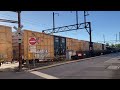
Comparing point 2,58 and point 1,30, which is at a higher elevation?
point 1,30

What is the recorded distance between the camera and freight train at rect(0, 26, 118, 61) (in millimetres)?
34156

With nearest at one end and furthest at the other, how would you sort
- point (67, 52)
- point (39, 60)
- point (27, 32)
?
point (27, 32) < point (39, 60) < point (67, 52)

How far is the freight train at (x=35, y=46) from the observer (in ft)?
112

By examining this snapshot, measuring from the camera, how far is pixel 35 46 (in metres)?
27.4

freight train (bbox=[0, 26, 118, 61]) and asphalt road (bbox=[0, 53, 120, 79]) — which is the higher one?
freight train (bbox=[0, 26, 118, 61])

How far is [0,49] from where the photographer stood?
33594 millimetres

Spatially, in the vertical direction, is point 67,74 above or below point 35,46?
below

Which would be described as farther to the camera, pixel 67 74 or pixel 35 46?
pixel 35 46

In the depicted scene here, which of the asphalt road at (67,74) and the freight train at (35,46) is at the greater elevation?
the freight train at (35,46)

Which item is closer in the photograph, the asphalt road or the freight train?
the asphalt road

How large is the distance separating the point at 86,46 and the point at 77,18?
16699mm

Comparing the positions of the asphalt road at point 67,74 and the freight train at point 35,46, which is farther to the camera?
the freight train at point 35,46
